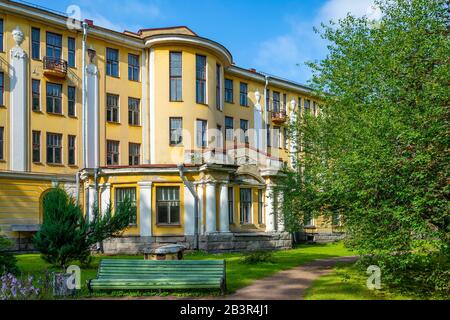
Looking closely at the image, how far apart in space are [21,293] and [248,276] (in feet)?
25.6

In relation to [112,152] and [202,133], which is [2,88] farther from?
[202,133]

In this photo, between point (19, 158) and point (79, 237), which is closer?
point (79, 237)

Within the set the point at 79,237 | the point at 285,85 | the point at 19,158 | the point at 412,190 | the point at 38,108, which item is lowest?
the point at 79,237

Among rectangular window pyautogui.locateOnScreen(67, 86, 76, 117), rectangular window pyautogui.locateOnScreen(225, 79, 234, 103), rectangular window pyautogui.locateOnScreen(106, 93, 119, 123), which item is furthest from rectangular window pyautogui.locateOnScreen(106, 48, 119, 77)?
rectangular window pyautogui.locateOnScreen(225, 79, 234, 103)

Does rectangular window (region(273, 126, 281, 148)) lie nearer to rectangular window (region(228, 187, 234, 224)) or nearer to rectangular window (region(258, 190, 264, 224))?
rectangular window (region(258, 190, 264, 224))

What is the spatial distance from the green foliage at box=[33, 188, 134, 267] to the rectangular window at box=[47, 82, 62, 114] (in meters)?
13.4

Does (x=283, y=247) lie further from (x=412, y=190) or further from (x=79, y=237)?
(x=412, y=190)

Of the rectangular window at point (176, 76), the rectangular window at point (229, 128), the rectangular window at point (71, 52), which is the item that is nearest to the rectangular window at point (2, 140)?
the rectangular window at point (71, 52)

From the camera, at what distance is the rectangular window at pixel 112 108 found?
104 ft

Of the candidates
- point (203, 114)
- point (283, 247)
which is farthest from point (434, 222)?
point (203, 114)

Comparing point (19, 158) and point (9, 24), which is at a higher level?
point (9, 24)

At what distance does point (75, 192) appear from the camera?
2889 cm
